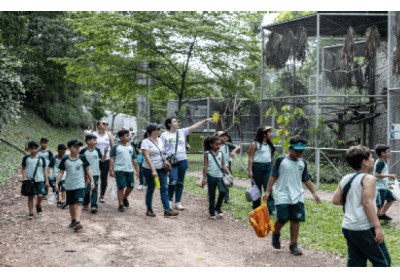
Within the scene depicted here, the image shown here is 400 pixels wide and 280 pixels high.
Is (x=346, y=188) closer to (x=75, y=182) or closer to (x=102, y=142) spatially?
(x=75, y=182)

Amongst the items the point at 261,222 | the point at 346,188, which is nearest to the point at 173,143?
the point at 261,222

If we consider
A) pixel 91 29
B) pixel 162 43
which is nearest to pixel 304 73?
pixel 162 43

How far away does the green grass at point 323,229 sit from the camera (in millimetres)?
5926

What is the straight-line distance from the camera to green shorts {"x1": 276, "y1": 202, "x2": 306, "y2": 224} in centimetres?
548

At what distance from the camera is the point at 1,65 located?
1134 cm

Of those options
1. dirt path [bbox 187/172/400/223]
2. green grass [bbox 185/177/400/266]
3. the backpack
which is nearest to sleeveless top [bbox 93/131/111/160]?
green grass [bbox 185/177/400/266]

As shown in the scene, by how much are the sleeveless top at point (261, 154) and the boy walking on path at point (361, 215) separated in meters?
3.73

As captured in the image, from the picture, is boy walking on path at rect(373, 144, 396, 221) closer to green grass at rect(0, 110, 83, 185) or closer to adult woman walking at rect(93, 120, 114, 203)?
adult woman walking at rect(93, 120, 114, 203)

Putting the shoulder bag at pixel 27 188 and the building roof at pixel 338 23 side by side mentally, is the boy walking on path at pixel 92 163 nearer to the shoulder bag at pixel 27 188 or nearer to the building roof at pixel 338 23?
the shoulder bag at pixel 27 188

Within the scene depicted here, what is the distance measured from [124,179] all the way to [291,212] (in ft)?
13.0

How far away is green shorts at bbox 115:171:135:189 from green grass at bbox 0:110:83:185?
19.4 ft

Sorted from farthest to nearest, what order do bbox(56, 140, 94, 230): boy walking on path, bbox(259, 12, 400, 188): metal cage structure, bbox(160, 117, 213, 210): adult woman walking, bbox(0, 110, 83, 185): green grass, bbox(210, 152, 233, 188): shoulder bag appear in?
bbox(0, 110, 83, 185): green grass → bbox(259, 12, 400, 188): metal cage structure → bbox(160, 117, 213, 210): adult woman walking → bbox(210, 152, 233, 188): shoulder bag → bbox(56, 140, 94, 230): boy walking on path

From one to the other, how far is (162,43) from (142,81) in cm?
398

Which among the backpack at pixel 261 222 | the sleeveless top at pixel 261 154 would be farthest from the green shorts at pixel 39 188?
the backpack at pixel 261 222
